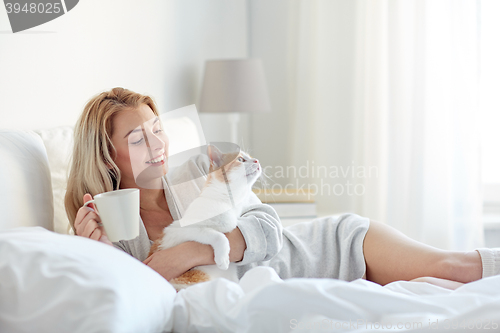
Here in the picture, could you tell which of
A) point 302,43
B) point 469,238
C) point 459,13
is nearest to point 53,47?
point 302,43

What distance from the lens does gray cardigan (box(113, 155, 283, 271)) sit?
0.94 meters

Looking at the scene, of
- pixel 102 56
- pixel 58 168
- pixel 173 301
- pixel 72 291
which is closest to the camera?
pixel 72 291

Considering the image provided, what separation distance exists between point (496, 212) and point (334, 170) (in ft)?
3.02

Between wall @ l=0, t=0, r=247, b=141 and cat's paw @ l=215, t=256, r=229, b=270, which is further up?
wall @ l=0, t=0, r=247, b=141

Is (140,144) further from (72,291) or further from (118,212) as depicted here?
(72,291)

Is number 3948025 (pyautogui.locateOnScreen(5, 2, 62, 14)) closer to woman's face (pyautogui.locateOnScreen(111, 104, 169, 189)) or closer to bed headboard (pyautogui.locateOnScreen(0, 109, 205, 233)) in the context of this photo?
bed headboard (pyautogui.locateOnScreen(0, 109, 205, 233))

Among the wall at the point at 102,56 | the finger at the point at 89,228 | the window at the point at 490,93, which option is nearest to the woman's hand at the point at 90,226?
the finger at the point at 89,228

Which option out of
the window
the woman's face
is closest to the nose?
the woman's face

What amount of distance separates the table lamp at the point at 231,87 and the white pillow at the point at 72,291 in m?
1.74

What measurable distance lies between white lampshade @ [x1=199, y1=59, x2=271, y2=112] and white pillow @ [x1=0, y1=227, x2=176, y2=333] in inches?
68.5

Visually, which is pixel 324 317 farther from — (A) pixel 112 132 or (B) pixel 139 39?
(B) pixel 139 39

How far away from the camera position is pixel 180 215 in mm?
956

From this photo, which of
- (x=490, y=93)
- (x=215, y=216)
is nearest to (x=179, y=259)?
(x=215, y=216)

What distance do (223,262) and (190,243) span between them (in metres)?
0.08
